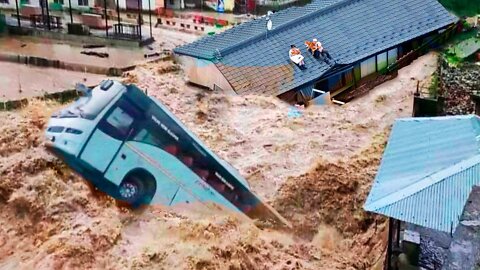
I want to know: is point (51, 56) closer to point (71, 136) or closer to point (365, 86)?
point (365, 86)

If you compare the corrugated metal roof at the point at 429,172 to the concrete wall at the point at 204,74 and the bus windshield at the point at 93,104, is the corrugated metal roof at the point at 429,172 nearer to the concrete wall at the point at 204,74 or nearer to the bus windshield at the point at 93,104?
the bus windshield at the point at 93,104

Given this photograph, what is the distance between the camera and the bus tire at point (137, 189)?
11.8m

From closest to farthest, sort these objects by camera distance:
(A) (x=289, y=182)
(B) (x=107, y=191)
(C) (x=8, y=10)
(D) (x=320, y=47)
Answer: (B) (x=107, y=191), (A) (x=289, y=182), (D) (x=320, y=47), (C) (x=8, y=10)

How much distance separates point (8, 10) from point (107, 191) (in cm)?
1977

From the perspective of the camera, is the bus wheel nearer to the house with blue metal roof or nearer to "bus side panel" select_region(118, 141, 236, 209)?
"bus side panel" select_region(118, 141, 236, 209)

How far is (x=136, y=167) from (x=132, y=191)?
1.61 feet

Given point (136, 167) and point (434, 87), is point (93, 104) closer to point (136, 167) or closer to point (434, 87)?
point (136, 167)

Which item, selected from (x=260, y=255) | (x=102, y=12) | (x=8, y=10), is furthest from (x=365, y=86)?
(x=8, y=10)

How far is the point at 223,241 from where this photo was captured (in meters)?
12.1

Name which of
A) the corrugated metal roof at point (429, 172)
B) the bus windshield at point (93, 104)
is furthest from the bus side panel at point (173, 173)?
the corrugated metal roof at point (429, 172)

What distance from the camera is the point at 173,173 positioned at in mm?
11984

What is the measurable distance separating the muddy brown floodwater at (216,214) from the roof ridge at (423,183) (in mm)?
1908

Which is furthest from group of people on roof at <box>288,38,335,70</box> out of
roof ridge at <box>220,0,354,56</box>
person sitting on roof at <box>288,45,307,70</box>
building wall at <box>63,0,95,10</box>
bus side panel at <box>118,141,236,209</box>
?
building wall at <box>63,0,95,10</box>

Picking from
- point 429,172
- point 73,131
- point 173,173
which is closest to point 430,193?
point 429,172
